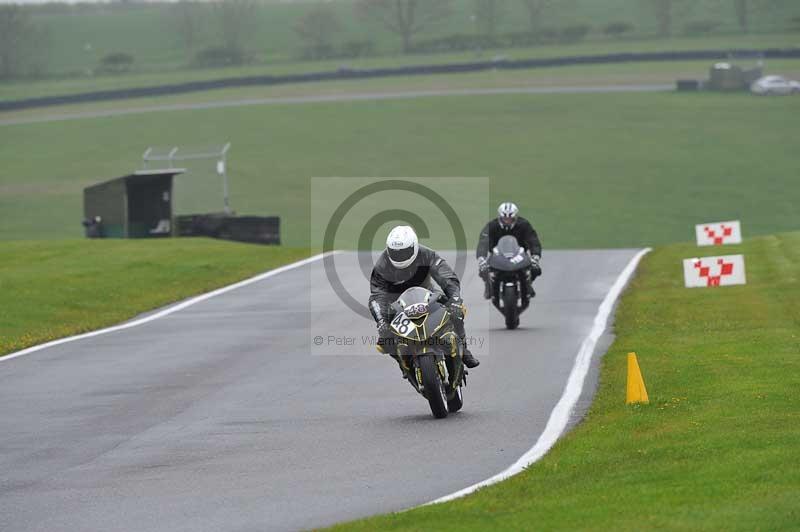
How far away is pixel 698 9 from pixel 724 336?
102904 millimetres

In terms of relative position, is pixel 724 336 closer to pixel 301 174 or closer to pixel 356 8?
pixel 301 174

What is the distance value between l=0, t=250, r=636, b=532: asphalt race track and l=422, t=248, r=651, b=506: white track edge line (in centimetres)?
12

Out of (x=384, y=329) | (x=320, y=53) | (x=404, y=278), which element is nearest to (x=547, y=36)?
(x=320, y=53)

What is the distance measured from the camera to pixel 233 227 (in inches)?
1609

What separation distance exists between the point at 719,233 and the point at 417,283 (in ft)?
72.0

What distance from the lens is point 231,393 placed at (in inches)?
587

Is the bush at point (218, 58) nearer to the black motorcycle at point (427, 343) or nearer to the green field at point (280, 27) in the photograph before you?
the green field at point (280, 27)

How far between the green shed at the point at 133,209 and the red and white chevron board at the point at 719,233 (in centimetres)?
1610

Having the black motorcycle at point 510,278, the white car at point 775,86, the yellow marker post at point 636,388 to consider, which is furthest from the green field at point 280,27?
the yellow marker post at point 636,388

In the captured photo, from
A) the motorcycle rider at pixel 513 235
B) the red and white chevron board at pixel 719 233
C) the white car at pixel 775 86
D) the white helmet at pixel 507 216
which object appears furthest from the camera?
the white car at pixel 775 86

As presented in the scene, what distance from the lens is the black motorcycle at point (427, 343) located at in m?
12.2

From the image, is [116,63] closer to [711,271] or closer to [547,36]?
[547,36]

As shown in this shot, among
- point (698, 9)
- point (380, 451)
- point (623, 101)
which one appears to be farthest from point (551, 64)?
point (380, 451)

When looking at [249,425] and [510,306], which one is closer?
[249,425]
